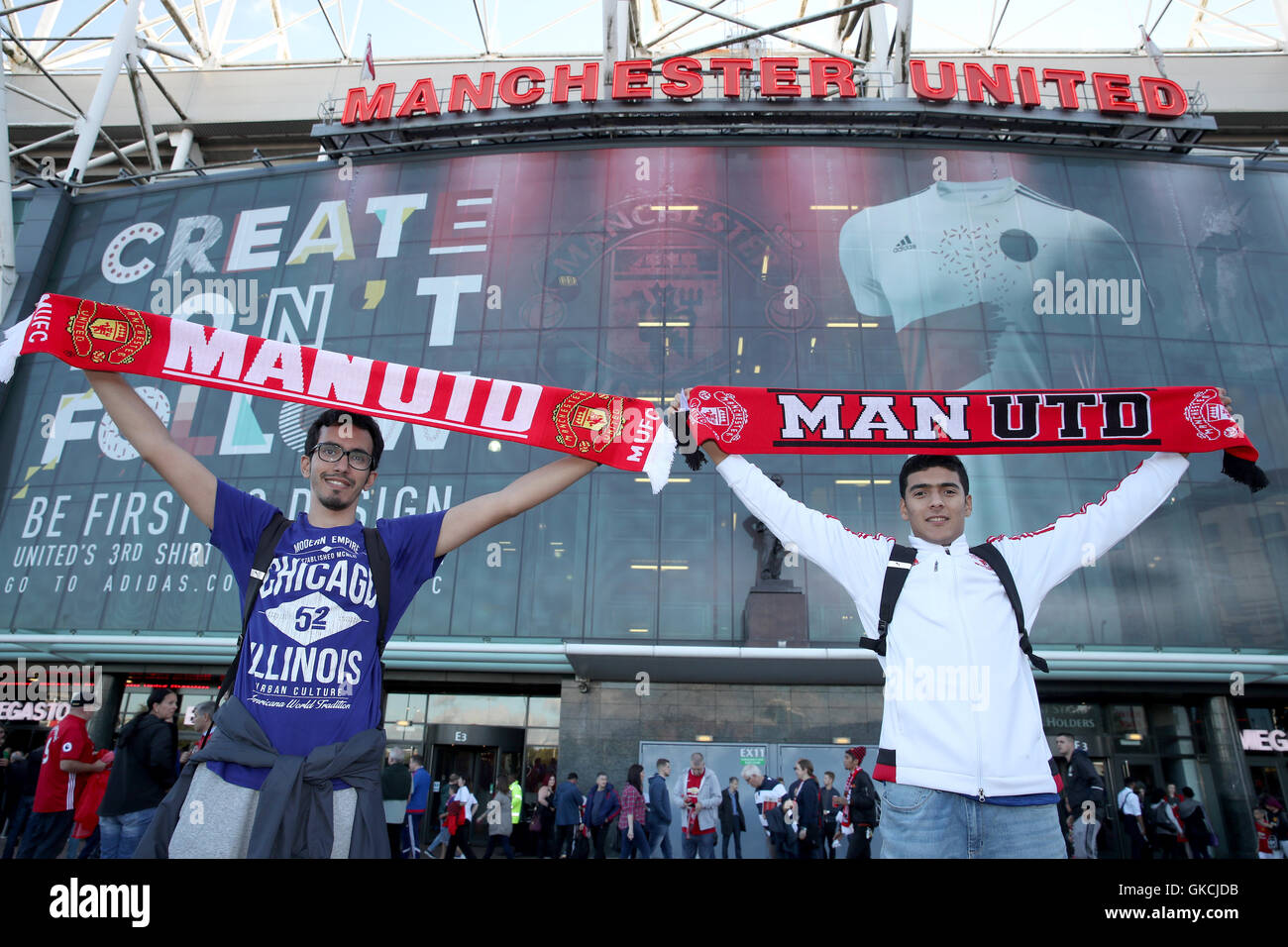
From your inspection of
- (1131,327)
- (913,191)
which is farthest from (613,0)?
(1131,327)

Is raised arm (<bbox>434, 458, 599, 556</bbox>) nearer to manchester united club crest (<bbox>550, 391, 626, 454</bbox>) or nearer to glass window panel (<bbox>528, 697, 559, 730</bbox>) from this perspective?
manchester united club crest (<bbox>550, 391, 626, 454</bbox>)

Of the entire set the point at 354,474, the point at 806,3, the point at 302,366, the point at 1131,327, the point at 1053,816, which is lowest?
the point at 1053,816

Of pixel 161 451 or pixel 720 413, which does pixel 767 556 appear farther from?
pixel 161 451

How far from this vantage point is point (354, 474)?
4094 millimetres

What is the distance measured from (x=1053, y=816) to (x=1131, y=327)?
19825 millimetres

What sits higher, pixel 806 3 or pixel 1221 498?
pixel 806 3

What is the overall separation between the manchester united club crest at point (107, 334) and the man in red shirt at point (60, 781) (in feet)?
15.9

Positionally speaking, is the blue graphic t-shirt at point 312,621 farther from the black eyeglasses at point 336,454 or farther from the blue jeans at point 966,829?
the blue jeans at point 966,829

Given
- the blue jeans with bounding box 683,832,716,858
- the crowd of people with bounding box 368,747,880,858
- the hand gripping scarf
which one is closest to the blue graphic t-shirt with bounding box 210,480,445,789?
the hand gripping scarf

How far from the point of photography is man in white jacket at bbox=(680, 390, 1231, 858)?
128 inches

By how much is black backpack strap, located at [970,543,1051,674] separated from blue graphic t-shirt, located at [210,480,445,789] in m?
2.85

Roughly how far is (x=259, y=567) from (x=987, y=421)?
4.38 m

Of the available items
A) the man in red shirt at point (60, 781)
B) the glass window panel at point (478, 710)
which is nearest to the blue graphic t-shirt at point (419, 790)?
the man in red shirt at point (60, 781)
